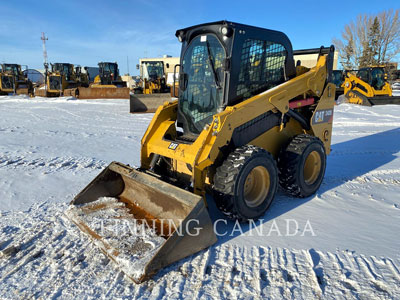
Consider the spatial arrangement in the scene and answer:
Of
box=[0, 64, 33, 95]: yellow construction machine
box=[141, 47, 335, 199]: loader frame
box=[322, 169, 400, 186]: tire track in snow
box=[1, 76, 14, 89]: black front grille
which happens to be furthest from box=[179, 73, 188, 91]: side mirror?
box=[1, 76, 14, 89]: black front grille

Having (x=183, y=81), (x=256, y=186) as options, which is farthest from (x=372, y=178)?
(x=183, y=81)

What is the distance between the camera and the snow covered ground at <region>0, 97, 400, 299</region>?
7.50 ft

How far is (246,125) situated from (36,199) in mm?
2841

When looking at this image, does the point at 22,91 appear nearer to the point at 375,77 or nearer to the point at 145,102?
the point at 145,102

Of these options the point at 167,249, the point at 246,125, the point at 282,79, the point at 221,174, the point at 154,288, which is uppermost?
the point at 282,79

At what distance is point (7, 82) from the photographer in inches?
924

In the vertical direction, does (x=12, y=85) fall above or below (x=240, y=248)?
above

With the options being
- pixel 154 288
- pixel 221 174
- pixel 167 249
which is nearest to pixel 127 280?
pixel 154 288

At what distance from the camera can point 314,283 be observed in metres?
2.35

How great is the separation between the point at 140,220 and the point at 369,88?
16.5m

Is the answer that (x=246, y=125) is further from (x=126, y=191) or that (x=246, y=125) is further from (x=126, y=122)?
(x=126, y=122)

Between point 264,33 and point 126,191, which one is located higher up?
point 264,33

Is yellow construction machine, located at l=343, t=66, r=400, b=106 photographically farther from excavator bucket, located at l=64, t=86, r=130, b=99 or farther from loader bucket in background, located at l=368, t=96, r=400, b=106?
excavator bucket, located at l=64, t=86, r=130, b=99

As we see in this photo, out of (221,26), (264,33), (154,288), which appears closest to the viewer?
(154,288)
